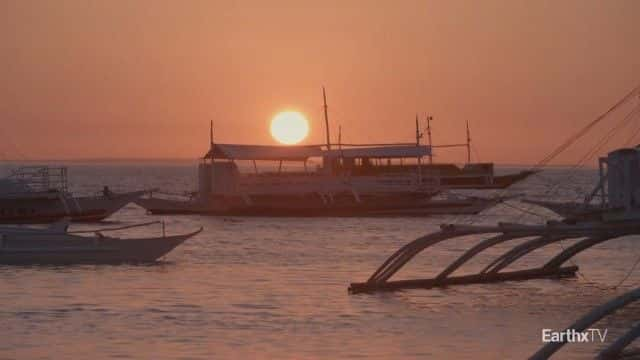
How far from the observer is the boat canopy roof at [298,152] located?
77.4 meters

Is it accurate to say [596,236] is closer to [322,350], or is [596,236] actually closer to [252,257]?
[322,350]

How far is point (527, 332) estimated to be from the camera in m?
24.9

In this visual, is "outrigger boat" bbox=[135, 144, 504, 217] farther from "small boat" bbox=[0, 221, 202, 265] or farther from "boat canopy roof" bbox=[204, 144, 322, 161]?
"small boat" bbox=[0, 221, 202, 265]

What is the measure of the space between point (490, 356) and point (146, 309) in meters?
9.24

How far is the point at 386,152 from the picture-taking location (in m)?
82.3

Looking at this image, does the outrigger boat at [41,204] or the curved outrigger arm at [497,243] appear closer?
the curved outrigger arm at [497,243]

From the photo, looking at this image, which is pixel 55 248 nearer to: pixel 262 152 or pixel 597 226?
pixel 597 226

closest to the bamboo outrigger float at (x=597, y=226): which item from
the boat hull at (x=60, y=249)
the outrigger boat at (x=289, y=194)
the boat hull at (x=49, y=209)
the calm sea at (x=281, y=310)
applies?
the calm sea at (x=281, y=310)

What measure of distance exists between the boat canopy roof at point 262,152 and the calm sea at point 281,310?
31.9 m

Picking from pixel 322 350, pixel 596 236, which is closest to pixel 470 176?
pixel 596 236

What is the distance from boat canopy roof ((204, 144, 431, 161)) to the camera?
7744 cm

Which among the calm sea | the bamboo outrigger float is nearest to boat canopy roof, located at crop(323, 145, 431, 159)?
the calm sea

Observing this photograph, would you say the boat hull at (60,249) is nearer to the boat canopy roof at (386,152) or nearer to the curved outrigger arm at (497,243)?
the curved outrigger arm at (497,243)

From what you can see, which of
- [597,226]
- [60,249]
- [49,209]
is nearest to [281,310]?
[597,226]
